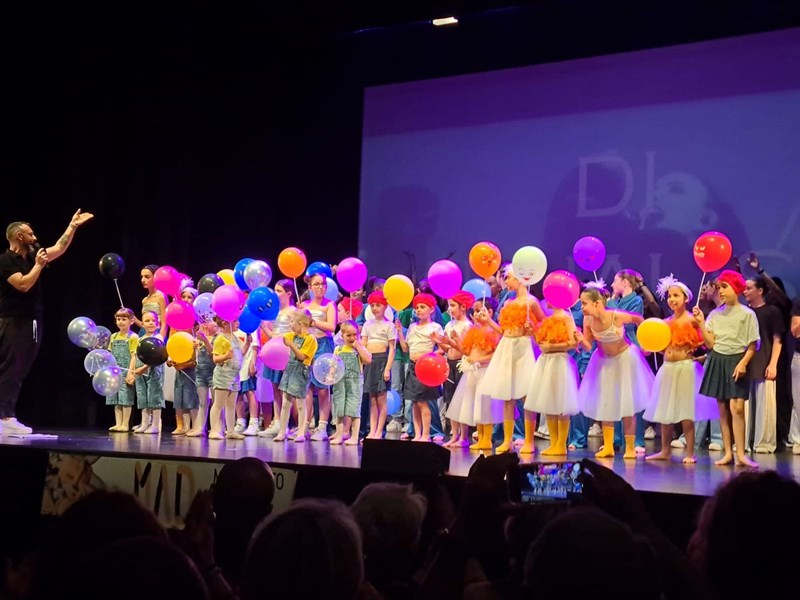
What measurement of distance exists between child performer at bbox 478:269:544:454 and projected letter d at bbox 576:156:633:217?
7.38ft

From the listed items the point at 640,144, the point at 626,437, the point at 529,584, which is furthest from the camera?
the point at 640,144

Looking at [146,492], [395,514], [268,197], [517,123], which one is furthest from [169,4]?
[395,514]

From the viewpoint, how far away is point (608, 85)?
883cm

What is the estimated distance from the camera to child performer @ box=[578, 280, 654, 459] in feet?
21.4

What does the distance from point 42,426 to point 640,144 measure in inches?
261

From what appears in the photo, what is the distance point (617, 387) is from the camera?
6.57 meters

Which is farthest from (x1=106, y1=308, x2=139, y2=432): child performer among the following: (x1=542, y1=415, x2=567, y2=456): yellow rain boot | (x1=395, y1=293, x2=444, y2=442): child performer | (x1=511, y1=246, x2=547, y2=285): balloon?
(x1=542, y1=415, x2=567, y2=456): yellow rain boot

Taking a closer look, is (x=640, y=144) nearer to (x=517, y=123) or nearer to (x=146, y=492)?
(x=517, y=123)

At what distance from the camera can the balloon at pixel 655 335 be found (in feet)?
21.0

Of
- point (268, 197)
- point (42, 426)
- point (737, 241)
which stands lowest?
point (42, 426)

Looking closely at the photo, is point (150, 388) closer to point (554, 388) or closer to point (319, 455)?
point (319, 455)

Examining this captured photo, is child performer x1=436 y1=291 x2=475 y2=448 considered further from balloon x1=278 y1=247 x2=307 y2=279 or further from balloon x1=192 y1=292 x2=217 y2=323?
balloon x1=192 y1=292 x2=217 y2=323

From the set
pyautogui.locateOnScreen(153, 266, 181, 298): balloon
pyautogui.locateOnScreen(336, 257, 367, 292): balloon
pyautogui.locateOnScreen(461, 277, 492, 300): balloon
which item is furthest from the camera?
pyautogui.locateOnScreen(153, 266, 181, 298): balloon

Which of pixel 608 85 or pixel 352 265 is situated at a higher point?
pixel 608 85
